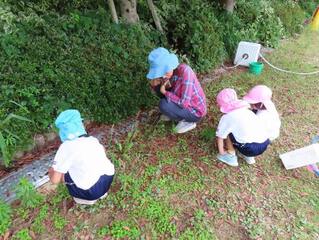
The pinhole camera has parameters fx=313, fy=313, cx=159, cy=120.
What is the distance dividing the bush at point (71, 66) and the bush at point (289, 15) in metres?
4.87

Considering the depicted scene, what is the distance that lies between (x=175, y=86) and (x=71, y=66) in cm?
119

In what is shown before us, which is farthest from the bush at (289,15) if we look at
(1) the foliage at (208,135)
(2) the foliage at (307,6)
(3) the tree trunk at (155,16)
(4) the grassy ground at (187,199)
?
(1) the foliage at (208,135)

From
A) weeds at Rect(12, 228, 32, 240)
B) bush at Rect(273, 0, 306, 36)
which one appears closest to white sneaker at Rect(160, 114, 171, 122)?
weeds at Rect(12, 228, 32, 240)

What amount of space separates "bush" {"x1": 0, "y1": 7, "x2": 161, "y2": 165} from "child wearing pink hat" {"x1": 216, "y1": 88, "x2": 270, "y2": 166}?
1.28 m

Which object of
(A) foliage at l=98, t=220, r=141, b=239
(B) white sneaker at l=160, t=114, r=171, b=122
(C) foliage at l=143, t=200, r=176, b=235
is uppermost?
(B) white sneaker at l=160, t=114, r=171, b=122

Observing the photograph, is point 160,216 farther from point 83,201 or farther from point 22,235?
point 22,235

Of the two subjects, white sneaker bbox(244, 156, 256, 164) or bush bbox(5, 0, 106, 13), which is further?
bush bbox(5, 0, 106, 13)

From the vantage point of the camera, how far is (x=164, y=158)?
3.42 m

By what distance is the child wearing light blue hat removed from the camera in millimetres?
3322

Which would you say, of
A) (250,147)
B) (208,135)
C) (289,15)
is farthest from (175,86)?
(289,15)

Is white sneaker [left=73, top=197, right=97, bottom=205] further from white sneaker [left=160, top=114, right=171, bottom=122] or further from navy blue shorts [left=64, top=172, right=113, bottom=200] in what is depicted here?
white sneaker [left=160, top=114, right=171, bottom=122]

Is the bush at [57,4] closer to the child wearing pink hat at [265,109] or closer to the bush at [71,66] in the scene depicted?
the bush at [71,66]

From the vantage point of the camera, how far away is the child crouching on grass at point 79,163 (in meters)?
2.31

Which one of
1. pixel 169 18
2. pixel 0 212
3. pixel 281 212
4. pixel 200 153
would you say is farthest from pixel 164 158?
pixel 169 18
